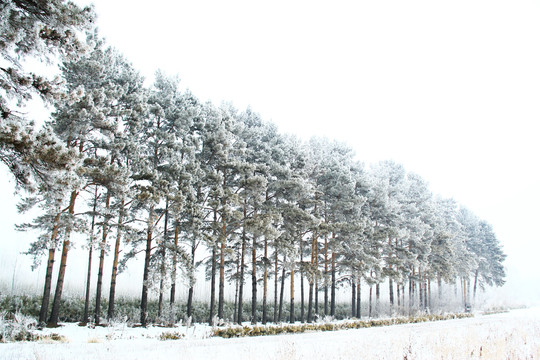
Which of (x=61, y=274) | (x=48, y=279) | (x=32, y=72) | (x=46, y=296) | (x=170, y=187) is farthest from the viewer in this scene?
(x=170, y=187)

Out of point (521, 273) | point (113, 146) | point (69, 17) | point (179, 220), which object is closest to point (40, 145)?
point (69, 17)

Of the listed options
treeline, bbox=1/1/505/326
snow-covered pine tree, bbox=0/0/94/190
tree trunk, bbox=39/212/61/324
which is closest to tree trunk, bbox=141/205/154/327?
treeline, bbox=1/1/505/326

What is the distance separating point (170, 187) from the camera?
22.7 metres

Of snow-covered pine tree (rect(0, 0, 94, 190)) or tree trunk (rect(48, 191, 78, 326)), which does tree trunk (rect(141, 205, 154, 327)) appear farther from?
snow-covered pine tree (rect(0, 0, 94, 190))

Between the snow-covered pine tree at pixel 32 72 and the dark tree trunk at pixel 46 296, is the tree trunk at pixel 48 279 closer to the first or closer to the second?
the dark tree trunk at pixel 46 296

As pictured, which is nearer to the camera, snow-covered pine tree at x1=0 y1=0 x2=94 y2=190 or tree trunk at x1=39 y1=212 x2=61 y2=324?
snow-covered pine tree at x1=0 y1=0 x2=94 y2=190

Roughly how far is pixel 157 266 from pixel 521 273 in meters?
151

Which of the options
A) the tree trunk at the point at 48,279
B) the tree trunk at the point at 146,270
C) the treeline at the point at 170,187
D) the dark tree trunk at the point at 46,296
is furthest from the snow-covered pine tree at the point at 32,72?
the tree trunk at the point at 146,270

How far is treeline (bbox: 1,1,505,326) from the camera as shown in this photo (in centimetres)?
1745

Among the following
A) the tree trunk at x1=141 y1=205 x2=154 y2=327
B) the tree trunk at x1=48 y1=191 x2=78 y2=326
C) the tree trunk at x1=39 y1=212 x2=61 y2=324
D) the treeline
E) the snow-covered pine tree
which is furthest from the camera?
the tree trunk at x1=141 y1=205 x2=154 y2=327

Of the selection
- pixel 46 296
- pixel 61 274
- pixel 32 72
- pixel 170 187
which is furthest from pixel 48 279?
pixel 32 72

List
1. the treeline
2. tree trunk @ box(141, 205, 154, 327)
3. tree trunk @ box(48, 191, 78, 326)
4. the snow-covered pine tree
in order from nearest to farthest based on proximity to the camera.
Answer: the snow-covered pine tree, the treeline, tree trunk @ box(48, 191, 78, 326), tree trunk @ box(141, 205, 154, 327)

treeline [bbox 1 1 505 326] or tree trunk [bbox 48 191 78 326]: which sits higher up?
treeline [bbox 1 1 505 326]

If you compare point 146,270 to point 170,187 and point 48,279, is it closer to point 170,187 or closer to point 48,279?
point 170,187
